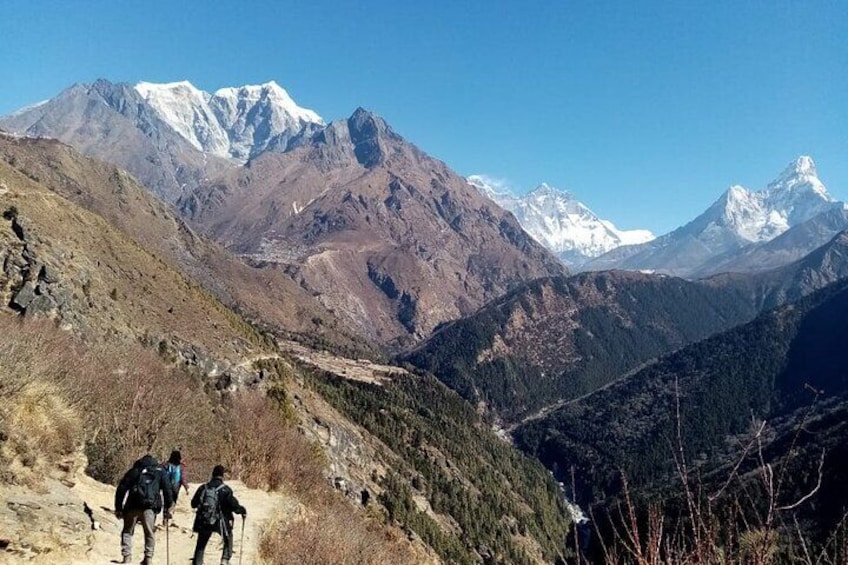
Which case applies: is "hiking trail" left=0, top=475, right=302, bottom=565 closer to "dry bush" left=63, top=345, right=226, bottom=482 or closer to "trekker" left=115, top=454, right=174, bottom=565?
"trekker" left=115, top=454, right=174, bottom=565

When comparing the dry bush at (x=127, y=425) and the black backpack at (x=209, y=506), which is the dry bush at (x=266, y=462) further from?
the black backpack at (x=209, y=506)

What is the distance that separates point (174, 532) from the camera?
75.4ft

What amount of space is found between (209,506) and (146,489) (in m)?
1.98

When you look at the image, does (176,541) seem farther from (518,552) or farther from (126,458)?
(518,552)

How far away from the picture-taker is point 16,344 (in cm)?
2367

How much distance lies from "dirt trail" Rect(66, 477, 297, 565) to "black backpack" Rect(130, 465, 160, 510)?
2.25m

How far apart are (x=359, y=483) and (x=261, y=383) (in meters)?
28.0

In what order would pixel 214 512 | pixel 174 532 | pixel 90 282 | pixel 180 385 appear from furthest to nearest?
pixel 90 282
pixel 180 385
pixel 174 532
pixel 214 512

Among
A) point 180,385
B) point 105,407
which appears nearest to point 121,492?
point 105,407

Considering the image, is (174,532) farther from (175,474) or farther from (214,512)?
(214,512)

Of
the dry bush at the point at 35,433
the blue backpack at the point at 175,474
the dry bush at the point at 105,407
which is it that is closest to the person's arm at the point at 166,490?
the blue backpack at the point at 175,474

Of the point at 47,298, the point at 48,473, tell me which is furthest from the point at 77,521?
the point at 47,298

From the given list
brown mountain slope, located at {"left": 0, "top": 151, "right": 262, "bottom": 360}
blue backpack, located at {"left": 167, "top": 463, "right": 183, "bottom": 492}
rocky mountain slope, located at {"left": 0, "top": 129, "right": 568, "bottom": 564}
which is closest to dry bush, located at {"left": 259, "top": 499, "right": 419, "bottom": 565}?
rocky mountain slope, located at {"left": 0, "top": 129, "right": 568, "bottom": 564}

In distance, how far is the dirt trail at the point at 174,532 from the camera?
763 inches
